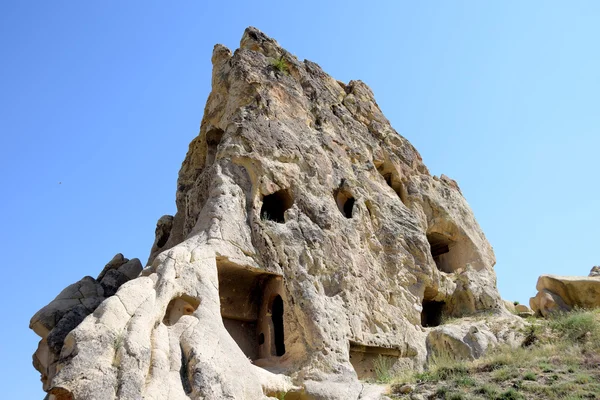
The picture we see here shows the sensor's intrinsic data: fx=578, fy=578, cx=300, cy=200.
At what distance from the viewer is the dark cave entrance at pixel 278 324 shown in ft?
36.3

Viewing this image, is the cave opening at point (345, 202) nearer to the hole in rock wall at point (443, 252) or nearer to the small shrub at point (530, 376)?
the hole in rock wall at point (443, 252)

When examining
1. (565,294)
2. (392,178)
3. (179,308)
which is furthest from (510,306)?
(179,308)

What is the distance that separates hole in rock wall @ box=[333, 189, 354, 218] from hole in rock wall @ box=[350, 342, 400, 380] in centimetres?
332

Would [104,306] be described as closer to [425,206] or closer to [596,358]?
[596,358]

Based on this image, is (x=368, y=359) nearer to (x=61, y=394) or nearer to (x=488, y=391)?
(x=488, y=391)

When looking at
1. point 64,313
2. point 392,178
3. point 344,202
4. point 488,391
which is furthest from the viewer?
point 392,178

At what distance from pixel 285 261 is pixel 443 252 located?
8.03 meters

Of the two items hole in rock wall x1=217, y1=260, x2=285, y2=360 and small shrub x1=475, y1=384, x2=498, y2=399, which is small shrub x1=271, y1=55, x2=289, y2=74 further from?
small shrub x1=475, y1=384, x2=498, y2=399

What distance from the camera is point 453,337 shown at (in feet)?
38.5

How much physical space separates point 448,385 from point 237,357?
354 cm

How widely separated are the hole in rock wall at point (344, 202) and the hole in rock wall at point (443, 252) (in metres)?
3.98

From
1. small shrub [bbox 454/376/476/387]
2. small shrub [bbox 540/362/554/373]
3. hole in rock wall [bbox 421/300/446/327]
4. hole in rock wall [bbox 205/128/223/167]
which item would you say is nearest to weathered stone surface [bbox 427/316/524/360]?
small shrub [bbox 540/362/554/373]

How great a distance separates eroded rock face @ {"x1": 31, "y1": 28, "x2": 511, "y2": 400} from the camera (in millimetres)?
7367

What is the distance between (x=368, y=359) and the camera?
11.6 meters
